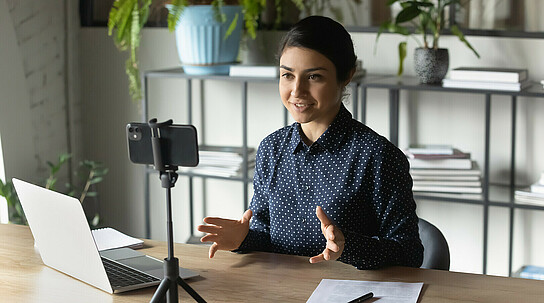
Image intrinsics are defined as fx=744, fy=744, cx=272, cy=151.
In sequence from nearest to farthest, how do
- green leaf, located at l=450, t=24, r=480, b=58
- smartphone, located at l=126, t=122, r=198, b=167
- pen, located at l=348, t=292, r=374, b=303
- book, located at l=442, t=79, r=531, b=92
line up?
smartphone, located at l=126, t=122, r=198, b=167 < pen, located at l=348, t=292, r=374, b=303 < book, located at l=442, t=79, r=531, b=92 < green leaf, located at l=450, t=24, r=480, b=58

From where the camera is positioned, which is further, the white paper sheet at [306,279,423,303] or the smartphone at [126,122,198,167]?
the white paper sheet at [306,279,423,303]

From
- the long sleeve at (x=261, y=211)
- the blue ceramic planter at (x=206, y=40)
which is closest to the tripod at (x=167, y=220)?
the long sleeve at (x=261, y=211)

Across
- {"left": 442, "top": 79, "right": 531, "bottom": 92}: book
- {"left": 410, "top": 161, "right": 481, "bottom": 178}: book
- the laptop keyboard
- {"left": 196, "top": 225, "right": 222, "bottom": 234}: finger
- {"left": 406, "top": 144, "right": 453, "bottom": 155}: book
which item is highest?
{"left": 442, "top": 79, "right": 531, "bottom": 92}: book

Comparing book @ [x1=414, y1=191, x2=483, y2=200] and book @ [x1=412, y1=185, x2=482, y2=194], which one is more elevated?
book @ [x1=412, y1=185, x2=482, y2=194]

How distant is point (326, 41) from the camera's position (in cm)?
178

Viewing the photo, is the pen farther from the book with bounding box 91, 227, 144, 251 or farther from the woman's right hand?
the book with bounding box 91, 227, 144, 251

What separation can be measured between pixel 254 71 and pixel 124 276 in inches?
64.7

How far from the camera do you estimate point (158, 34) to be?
364 cm

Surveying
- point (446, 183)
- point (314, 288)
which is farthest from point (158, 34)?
point (314, 288)

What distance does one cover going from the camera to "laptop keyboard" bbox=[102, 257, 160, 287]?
1.57m

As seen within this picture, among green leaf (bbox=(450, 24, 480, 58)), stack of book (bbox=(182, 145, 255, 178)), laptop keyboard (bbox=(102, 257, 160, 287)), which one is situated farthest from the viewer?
stack of book (bbox=(182, 145, 255, 178))

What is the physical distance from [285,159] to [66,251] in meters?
0.61

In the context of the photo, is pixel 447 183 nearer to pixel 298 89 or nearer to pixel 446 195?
pixel 446 195

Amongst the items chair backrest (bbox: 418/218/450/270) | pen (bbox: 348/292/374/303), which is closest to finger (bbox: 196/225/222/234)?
pen (bbox: 348/292/374/303)
